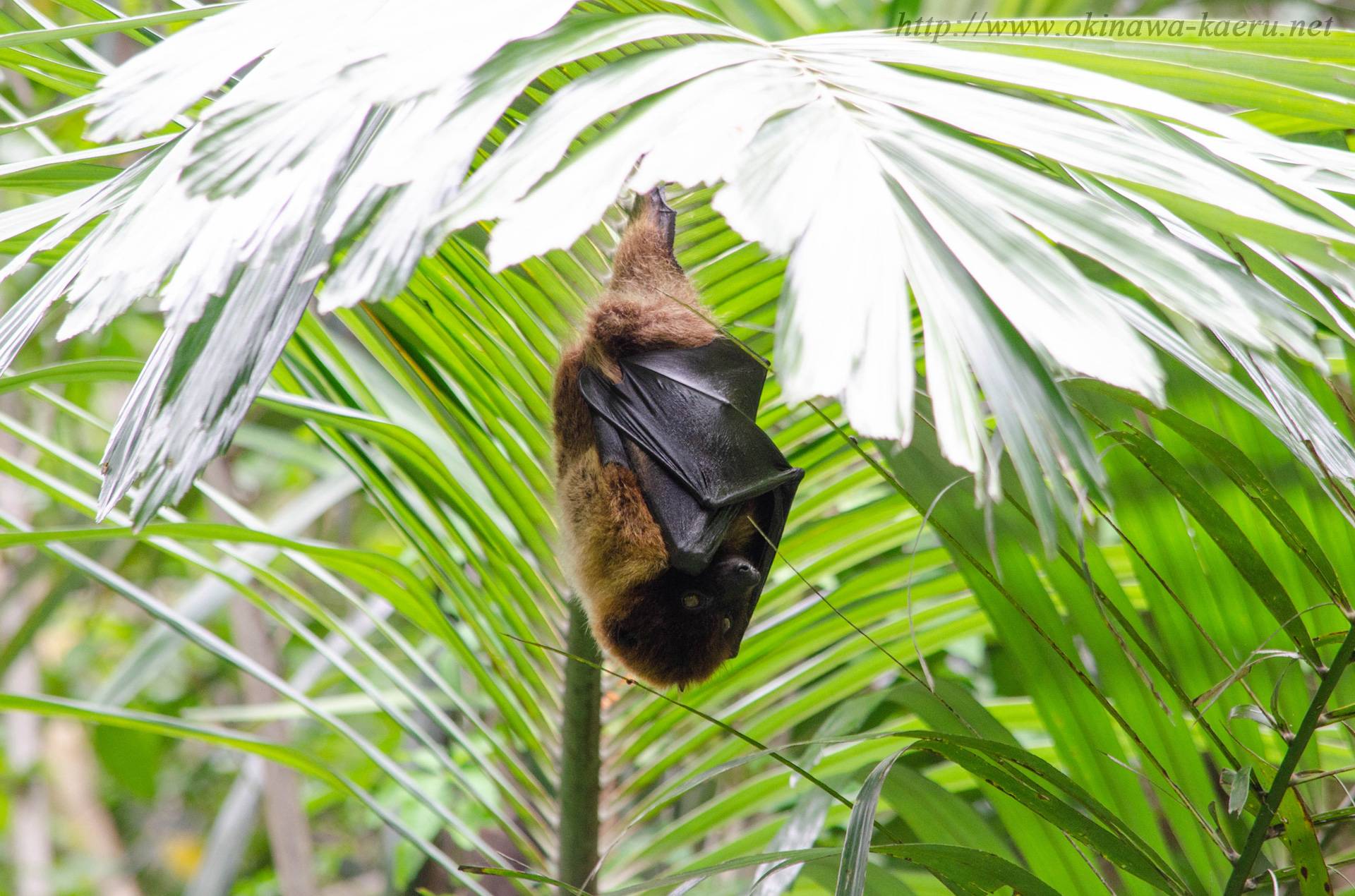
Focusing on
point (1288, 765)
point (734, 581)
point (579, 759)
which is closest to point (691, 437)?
point (734, 581)

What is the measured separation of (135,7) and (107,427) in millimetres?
2105

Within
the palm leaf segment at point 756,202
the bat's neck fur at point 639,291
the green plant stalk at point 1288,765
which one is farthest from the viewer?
the bat's neck fur at point 639,291

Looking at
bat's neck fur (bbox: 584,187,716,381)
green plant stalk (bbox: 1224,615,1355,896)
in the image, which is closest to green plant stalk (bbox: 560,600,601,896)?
bat's neck fur (bbox: 584,187,716,381)

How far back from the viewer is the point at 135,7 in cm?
242

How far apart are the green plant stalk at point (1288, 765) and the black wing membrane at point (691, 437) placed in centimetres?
45

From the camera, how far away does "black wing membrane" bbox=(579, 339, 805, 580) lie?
0.91m

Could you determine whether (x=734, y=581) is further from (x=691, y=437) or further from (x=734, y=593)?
(x=691, y=437)

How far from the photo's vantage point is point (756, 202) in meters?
0.29

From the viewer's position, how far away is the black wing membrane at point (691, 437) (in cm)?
91

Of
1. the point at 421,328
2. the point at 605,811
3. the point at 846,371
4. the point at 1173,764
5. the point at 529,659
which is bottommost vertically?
the point at 605,811

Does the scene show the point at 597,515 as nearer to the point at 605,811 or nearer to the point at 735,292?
the point at 735,292

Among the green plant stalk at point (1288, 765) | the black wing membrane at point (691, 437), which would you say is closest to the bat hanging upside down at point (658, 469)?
the black wing membrane at point (691, 437)

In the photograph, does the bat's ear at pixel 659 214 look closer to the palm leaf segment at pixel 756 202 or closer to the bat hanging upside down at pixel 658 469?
the bat hanging upside down at pixel 658 469

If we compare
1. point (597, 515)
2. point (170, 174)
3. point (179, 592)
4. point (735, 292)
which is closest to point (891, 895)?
point (597, 515)
